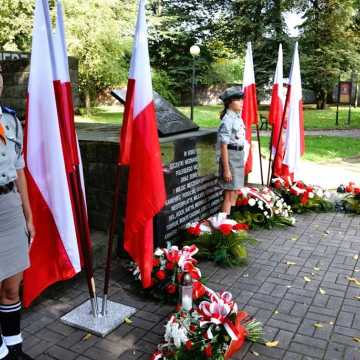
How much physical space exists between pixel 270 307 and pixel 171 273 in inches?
35.2

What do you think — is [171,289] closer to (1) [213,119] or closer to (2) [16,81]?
(2) [16,81]

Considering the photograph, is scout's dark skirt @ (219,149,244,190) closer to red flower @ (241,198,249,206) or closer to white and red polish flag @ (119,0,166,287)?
red flower @ (241,198,249,206)

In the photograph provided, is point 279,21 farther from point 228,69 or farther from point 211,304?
point 211,304

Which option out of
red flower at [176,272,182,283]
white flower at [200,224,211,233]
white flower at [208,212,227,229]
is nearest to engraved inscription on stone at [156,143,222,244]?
white flower at [200,224,211,233]

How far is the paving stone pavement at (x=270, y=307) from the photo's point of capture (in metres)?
3.20

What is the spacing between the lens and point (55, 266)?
10.5 feet

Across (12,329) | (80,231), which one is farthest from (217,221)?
(12,329)

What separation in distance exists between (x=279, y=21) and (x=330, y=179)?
18.4 metres

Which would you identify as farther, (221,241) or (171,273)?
(221,241)

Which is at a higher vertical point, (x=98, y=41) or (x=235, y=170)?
(x=98, y=41)

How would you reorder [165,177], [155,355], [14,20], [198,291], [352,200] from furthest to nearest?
[14,20]
[352,200]
[165,177]
[198,291]
[155,355]

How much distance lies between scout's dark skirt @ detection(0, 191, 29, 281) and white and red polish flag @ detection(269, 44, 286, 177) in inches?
211

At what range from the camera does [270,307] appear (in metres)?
3.88

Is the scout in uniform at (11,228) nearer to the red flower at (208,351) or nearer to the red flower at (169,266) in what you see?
the red flower at (208,351)
